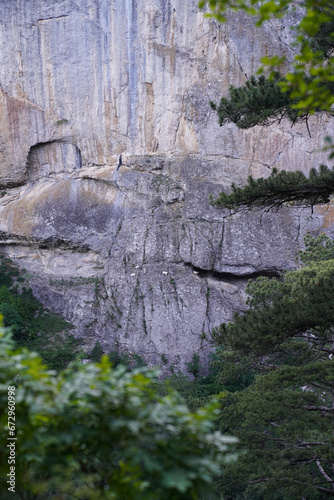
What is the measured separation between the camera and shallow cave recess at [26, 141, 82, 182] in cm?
2403

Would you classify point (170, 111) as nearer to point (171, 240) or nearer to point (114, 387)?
point (171, 240)

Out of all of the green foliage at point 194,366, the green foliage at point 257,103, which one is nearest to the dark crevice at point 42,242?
the green foliage at point 194,366

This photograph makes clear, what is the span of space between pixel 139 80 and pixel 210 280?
10.4 m

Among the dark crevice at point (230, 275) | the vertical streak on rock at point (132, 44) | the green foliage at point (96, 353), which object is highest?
the vertical streak on rock at point (132, 44)

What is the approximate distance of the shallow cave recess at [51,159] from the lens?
24.0 metres

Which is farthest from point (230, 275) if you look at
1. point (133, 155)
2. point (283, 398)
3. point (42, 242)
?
point (283, 398)

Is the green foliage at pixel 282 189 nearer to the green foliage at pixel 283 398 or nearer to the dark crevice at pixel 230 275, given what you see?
the green foliage at pixel 283 398

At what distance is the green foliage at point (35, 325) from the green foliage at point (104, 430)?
15.3 m

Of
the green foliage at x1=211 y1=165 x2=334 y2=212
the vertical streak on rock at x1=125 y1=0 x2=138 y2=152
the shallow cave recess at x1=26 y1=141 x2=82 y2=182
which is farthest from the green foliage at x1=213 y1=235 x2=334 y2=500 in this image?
the vertical streak on rock at x1=125 y1=0 x2=138 y2=152

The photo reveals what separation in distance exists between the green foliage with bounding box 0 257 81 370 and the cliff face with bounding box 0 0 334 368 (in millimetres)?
643

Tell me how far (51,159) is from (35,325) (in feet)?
29.3

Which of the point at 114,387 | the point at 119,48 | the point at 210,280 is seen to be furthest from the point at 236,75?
the point at 114,387

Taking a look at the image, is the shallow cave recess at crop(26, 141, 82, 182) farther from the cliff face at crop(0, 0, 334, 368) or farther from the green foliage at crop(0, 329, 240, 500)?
→ the green foliage at crop(0, 329, 240, 500)

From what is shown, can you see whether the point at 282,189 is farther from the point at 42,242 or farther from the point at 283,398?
the point at 42,242
